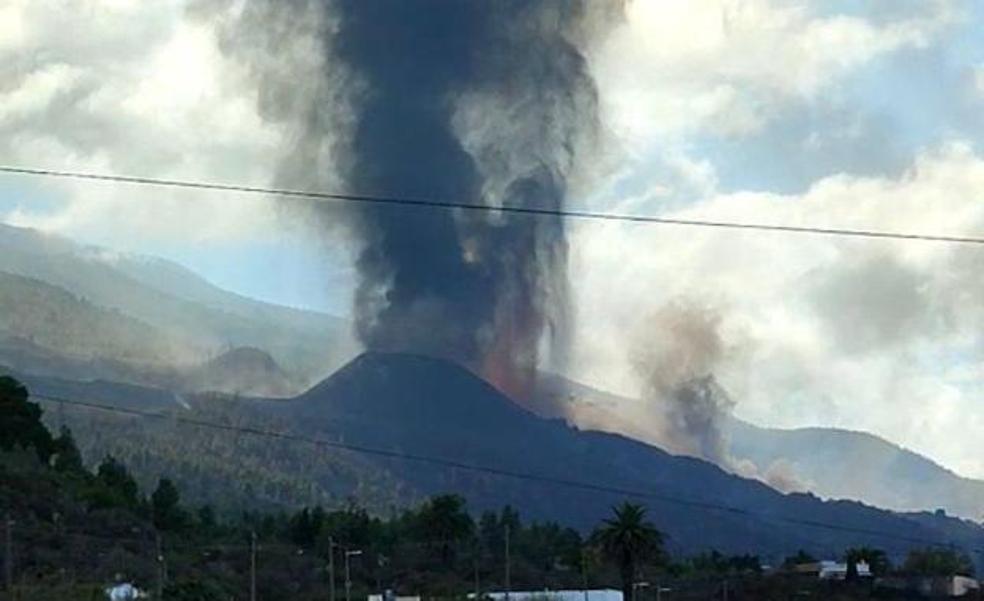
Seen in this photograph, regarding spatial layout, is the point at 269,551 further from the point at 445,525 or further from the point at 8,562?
the point at 8,562

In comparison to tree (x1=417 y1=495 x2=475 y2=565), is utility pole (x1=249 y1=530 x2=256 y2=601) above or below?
below

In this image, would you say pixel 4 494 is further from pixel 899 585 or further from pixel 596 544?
pixel 899 585

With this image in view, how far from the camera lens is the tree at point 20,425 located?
162 meters

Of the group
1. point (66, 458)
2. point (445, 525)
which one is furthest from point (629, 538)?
point (66, 458)

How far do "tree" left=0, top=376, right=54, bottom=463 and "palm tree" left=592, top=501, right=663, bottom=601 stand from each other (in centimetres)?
5390

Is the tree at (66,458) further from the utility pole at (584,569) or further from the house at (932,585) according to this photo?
the house at (932,585)

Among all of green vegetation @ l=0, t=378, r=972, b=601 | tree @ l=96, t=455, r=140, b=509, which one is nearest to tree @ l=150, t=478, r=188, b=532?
green vegetation @ l=0, t=378, r=972, b=601

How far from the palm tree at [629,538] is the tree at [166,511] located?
3954cm

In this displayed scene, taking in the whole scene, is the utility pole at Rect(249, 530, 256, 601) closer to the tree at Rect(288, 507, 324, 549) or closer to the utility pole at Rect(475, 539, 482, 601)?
the utility pole at Rect(475, 539, 482, 601)

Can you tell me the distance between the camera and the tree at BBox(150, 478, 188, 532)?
514ft

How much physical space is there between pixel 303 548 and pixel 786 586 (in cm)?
4380

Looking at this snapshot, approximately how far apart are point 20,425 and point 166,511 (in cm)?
1603

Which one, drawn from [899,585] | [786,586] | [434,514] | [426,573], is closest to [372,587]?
[426,573]

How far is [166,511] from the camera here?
160 meters
